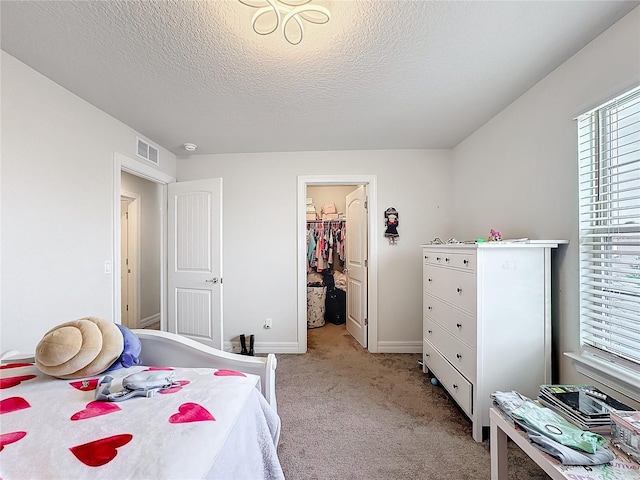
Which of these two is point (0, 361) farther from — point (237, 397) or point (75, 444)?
point (237, 397)

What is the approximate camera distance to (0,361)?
4.49ft

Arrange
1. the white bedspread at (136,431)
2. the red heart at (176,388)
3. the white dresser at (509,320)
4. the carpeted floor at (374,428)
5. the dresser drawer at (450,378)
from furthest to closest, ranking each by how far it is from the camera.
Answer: the dresser drawer at (450,378)
the white dresser at (509,320)
the carpeted floor at (374,428)
the red heart at (176,388)
the white bedspread at (136,431)

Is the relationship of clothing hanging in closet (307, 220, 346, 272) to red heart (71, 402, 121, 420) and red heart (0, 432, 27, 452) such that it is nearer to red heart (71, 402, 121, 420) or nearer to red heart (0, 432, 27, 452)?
red heart (71, 402, 121, 420)

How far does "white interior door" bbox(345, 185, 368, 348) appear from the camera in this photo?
3.36 m

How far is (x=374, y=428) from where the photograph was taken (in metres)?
1.87

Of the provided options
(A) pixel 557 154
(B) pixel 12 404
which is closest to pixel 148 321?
(B) pixel 12 404

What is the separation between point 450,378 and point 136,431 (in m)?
2.03

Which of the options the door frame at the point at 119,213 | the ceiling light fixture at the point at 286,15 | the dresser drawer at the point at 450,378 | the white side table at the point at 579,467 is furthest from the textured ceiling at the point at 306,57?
the dresser drawer at the point at 450,378

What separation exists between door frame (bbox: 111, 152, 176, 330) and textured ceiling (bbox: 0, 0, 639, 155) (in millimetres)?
382

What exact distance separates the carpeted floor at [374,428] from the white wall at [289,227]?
1.84 ft

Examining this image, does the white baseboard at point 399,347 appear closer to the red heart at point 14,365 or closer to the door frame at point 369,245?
the door frame at point 369,245

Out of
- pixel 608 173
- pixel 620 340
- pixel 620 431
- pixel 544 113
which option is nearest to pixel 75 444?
pixel 620 431

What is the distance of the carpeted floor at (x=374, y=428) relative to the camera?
5.04ft

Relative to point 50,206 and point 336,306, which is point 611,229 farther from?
point 336,306
